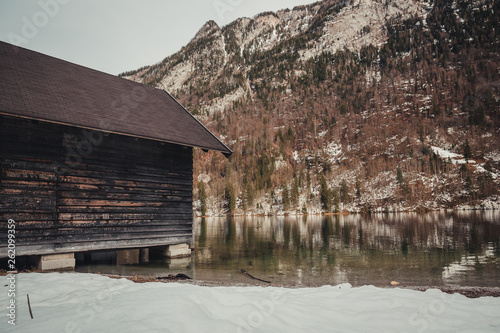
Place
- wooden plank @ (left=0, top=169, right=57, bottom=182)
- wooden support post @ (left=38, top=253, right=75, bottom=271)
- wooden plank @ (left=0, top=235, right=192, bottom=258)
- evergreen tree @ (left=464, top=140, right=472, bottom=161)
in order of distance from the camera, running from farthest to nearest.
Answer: evergreen tree @ (left=464, top=140, right=472, bottom=161)
wooden support post @ (left=38, top=253, right=75, bottom=271)
wooden plank @ (left=0, top=235, right=192, bottom=258)
wooden plank @ (left=0, top=169, right=57, bottom=182)

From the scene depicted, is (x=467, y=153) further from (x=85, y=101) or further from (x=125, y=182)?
(x=85, y=101)

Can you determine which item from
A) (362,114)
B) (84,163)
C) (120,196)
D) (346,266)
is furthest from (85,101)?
(362,114)

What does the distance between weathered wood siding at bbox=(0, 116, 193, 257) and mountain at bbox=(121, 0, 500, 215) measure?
79.3 m

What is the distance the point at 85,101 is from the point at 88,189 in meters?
3.70

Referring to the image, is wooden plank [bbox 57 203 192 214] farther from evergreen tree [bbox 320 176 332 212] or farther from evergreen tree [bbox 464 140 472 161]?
evergreen tree [bbox 464 140 472 161]

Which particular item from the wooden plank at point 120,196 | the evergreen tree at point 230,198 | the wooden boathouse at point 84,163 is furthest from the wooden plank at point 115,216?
the evergreen tree at point 230,198

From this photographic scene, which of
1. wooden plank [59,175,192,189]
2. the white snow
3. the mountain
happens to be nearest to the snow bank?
wooden plank [59,175,192,189]

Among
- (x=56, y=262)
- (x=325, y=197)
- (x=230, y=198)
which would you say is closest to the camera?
(x=56, y=262)

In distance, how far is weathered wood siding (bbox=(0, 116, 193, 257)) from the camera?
10.3 m

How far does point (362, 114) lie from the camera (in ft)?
466

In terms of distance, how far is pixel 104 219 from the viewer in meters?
12.3

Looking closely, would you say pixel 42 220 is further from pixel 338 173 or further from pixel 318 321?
pixel 338 173

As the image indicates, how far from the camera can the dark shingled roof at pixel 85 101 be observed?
421 inches

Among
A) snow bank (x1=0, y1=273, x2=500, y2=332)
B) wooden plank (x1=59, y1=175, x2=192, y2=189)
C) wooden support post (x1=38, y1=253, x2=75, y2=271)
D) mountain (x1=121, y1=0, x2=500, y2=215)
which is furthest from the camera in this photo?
mountain (x1=121, y1=0, x2=500, y2=215)
